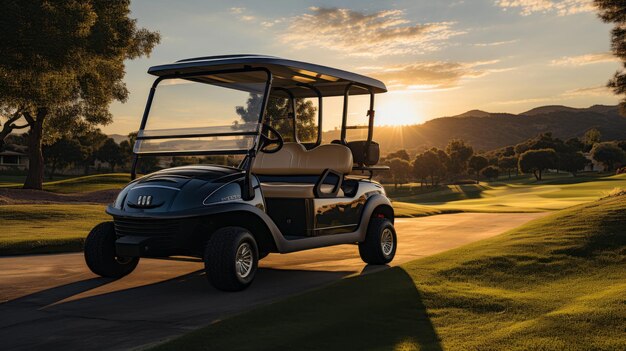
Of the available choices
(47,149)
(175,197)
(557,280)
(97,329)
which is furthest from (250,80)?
(47,149)

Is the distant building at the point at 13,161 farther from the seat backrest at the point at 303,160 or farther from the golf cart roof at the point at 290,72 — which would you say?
the seat backrest at the point at 303,160

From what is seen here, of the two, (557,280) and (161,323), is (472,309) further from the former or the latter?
(161,323)

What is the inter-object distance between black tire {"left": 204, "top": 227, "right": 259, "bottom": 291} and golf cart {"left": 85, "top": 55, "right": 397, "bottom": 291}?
0.01 m

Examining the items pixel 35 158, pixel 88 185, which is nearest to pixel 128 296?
pixel 35 158

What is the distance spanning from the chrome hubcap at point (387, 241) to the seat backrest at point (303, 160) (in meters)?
1.22

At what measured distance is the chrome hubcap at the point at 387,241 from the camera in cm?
1013

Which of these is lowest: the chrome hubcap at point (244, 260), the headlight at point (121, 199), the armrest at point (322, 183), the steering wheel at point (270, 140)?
the chrome hubcap at point (244, 260)

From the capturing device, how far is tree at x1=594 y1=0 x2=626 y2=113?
25.0 m

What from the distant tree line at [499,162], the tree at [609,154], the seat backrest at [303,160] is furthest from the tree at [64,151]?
the seat backrest at [303,160]

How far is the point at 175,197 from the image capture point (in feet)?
24.2

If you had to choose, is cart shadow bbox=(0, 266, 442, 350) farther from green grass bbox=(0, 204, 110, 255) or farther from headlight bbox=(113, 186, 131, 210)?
green grass bbox=(0, 204, 110, 255)

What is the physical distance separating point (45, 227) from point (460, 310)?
13001mm

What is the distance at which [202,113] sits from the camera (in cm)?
877

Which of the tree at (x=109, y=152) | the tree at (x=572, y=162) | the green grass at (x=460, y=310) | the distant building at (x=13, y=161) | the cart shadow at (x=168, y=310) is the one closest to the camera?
the green grass at (x=460, y=310)
